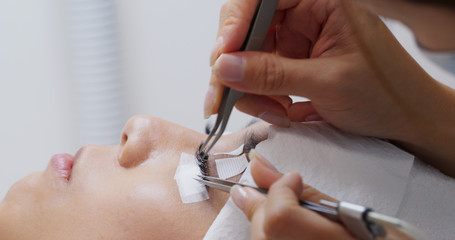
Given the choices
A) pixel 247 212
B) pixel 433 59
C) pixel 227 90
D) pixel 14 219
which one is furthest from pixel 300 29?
pixel 14 219

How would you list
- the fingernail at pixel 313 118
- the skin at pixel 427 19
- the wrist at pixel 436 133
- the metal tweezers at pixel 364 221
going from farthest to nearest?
the fingernail at pixel 313 118, the wrist at pixel 436 133, the metal tweezers at pixel 364 221, the skin at pixel 427 19

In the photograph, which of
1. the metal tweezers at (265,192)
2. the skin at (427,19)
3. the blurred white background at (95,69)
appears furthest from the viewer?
the blurred white background at (95,69)

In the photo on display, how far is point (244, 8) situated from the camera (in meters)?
0.92

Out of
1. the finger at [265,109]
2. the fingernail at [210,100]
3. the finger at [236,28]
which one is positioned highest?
the finger at [236,28]

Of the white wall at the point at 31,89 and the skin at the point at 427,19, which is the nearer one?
the skin at the point at 427,19

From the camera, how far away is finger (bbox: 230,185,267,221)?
754mm

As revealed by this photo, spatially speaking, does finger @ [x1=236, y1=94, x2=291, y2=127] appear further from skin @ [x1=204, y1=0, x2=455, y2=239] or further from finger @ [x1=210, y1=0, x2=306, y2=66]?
finger @ [x1=210, y1=0, x2=306, y2=66]

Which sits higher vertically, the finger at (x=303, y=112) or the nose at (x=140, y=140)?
the finger at (x=303, y=112)

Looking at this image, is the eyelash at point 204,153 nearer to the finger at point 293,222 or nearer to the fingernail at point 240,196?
the fingernail at point 240,196

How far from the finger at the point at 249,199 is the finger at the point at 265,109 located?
0.90 feet

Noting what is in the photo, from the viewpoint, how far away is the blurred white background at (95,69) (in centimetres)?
182

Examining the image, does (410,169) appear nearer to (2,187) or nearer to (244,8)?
(244,8)

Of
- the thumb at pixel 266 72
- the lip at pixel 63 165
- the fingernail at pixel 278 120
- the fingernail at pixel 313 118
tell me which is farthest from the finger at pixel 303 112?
the lip at pixel 63 165

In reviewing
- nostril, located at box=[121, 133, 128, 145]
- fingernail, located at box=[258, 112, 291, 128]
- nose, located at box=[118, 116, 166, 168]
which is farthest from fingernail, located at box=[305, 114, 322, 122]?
nostril, located at box=[121, 133, 128, 145]
